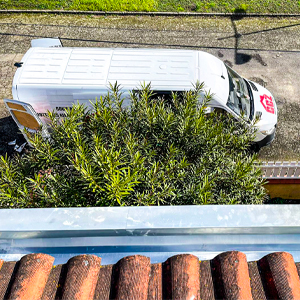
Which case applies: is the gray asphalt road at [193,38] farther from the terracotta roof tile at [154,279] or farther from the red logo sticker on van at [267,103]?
the terracotta roof tile at [154,279]

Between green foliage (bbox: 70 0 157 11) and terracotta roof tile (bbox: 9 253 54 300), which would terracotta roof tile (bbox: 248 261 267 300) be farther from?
green foliage (bbox: 70 0 157 11)

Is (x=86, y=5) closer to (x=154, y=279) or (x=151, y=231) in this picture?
(x=151, y=231)

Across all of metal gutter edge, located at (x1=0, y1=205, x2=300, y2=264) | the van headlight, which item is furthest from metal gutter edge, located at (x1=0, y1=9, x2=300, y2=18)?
metal gutter edge, located at (x1=0, y1=205, x2=300, y2=264)

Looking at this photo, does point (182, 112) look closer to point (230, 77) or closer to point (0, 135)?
point (230, 77)

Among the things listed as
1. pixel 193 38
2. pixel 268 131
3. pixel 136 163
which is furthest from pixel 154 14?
pixel 136 163

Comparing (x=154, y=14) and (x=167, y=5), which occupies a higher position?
(x=167, y=5)

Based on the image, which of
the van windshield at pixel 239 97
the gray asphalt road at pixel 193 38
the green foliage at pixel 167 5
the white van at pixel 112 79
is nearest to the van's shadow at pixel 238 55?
the gray asphalt road at pixel 193 38
